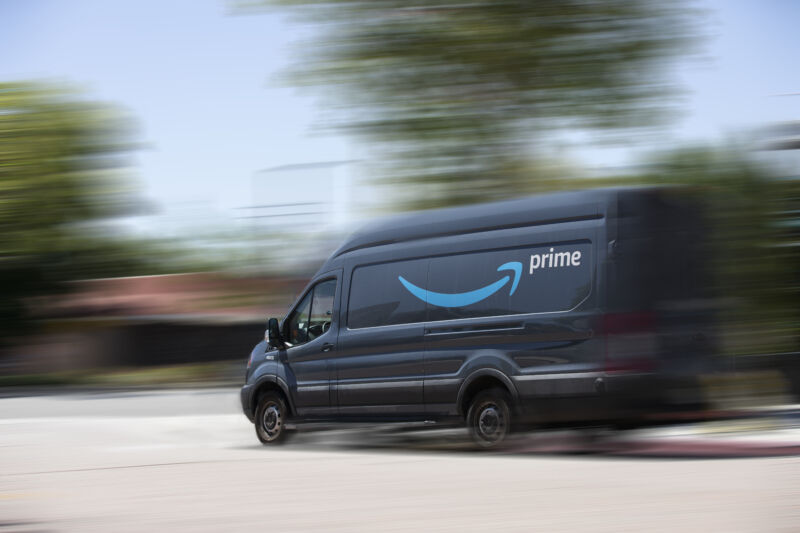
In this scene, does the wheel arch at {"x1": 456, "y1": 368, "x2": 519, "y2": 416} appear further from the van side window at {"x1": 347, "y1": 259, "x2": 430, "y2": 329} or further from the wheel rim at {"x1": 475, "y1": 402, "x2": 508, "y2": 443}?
the van side window at {"x1": 347, "y1": 259, "x2": 430, "y2": 329}

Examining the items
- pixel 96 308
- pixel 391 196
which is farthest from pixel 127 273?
pixel 391 196

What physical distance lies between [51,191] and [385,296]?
25683mm

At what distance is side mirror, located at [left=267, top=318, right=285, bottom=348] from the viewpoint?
11.1 m

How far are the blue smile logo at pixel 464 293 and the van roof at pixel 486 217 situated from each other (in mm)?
399

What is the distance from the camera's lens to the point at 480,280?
9289 millimetres

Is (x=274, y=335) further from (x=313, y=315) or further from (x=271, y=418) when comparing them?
(x=271, y=418)

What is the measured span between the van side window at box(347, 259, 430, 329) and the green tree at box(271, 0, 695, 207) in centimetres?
861

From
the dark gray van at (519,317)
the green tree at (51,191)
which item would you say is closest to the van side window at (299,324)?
the dark gray van at (519,317)

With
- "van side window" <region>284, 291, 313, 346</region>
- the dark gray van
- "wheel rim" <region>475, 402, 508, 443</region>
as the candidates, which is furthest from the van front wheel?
"wheel rim" <region>475, 402, 508, 443</region>

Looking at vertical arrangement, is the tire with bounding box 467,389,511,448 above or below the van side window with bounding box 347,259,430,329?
below

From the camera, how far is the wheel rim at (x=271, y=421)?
1107cm

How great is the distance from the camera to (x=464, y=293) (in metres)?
9.39

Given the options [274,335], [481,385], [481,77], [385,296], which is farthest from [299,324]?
[481,77]

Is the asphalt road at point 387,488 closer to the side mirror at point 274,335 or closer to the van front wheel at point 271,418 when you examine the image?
the van front wheel at point 271,418
